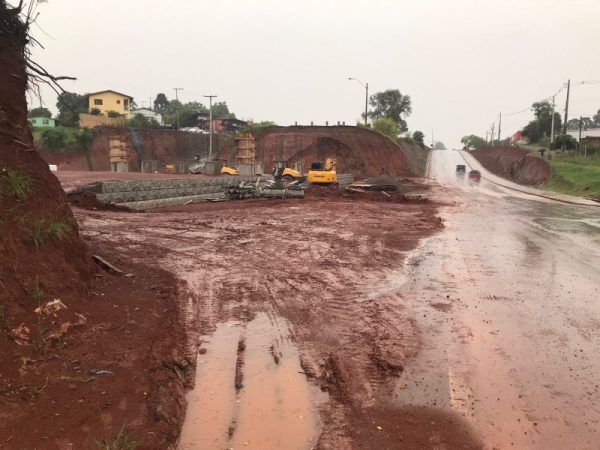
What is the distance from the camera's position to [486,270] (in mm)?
10906

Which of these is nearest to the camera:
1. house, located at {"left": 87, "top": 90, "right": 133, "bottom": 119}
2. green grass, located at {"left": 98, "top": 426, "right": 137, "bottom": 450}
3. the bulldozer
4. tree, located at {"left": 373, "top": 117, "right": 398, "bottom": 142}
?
green grass, located at {"left": 98, "top": 426, "right": 137, "bottom": 450}

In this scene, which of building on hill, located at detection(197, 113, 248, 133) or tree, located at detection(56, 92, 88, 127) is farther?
building on hill, located at detection(197, 113, 248, 133)

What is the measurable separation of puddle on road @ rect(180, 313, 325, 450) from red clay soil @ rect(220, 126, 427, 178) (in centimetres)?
5279

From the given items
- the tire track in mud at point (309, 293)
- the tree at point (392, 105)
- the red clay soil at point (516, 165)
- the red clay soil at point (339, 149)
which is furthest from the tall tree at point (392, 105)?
the tire track in mud at point (309, 293)

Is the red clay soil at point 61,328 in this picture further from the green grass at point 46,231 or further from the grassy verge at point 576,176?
the grassy verge at point 576,176

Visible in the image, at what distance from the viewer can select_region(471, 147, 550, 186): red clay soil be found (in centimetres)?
5381

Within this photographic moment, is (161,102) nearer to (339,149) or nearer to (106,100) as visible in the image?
(106,100)

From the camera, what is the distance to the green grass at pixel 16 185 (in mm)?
6129

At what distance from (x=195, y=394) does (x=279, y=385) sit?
3.03 ft

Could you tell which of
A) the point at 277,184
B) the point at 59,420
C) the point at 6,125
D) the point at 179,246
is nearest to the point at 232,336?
the point at 59,420

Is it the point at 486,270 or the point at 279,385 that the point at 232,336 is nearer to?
the point at 279,385

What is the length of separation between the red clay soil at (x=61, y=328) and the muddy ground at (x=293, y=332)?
461 mm

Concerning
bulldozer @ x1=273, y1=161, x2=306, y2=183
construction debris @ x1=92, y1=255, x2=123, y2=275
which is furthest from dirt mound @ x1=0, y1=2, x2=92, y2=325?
bulldozer @ x1=273, y1=161, x2=306, y2=183

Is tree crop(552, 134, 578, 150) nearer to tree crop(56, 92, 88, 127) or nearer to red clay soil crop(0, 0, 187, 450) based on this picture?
tree crop(56, 92, 88, 127)
